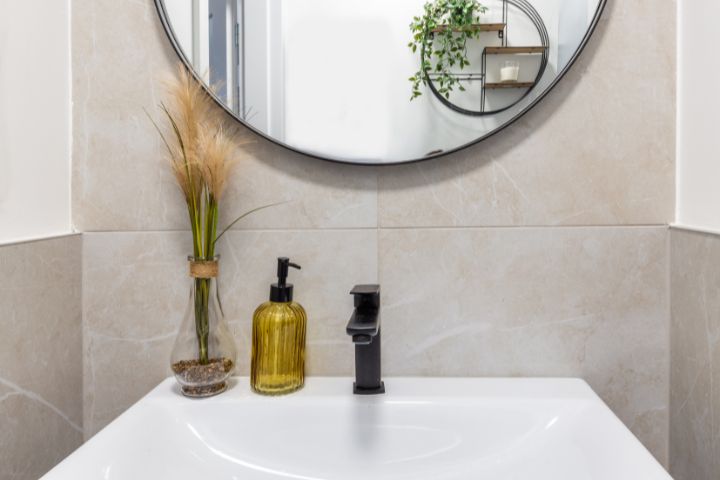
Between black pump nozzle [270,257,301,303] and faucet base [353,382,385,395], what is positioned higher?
black pump nozzle [270,257,301,303]

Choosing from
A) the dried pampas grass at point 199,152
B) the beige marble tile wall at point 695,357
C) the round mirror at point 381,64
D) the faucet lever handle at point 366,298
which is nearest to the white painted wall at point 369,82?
the round mirror at point 381,64

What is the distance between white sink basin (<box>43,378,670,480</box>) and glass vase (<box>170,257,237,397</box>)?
0.03 meters

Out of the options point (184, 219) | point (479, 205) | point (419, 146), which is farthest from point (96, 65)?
point (479, 205)

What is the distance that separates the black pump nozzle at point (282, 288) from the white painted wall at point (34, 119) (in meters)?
0.37

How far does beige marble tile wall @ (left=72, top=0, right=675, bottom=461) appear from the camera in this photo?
90cm

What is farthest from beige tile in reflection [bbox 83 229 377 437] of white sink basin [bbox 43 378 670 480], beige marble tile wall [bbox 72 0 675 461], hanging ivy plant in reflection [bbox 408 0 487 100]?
hanging ivy plant in reflection [bbox 408 0 487 100]

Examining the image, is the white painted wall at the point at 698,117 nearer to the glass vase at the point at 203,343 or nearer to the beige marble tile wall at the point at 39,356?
the glass vase at the point at 203,343

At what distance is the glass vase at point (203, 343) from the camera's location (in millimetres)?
834

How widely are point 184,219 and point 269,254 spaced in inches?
6.1

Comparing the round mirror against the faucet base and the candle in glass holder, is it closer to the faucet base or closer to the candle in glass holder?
the candle in glass holder

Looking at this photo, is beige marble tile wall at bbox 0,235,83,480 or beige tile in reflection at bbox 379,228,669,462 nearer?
beige marble tile wall at bbox 0,235,83,480

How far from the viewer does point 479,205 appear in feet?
2.98

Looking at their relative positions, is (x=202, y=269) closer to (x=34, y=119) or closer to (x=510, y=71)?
(x=34, y=119)

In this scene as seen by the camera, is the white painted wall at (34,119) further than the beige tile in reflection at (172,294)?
No
